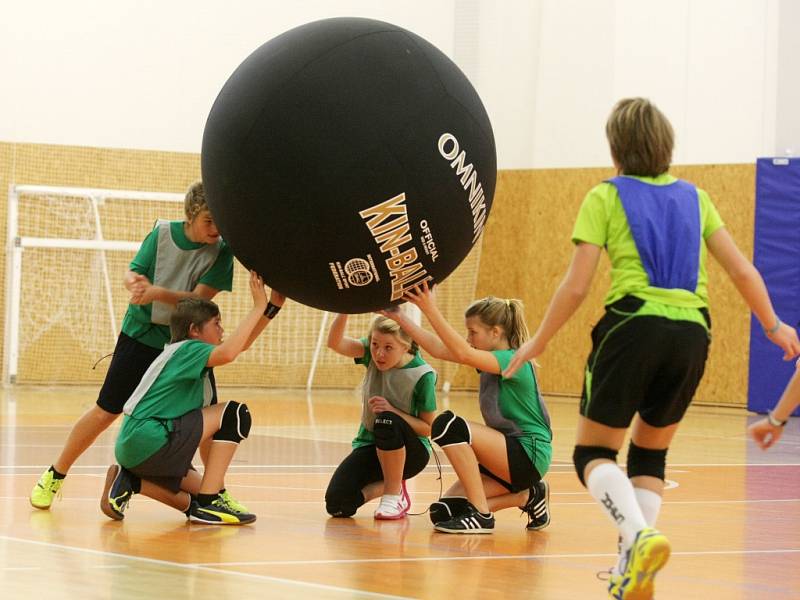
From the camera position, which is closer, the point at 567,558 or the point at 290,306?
the point at 567,558

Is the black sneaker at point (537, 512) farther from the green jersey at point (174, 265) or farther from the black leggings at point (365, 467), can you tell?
the green jersey at point (174, 265)

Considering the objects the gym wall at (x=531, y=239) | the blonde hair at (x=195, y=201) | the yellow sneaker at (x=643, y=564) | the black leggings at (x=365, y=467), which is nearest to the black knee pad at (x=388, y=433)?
the black leggings at (x=365, y=467)

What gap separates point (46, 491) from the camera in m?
5.27

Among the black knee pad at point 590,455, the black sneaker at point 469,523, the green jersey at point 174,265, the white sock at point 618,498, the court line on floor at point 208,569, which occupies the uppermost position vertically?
the green jersey at point 174,265

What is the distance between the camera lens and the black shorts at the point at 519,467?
5.18m

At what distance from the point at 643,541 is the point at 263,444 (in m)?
5.37

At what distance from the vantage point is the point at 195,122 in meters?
13.7

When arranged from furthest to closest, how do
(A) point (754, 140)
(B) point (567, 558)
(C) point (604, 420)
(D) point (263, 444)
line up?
(A) point (754, 140) < (D) point (263, 444) < (B) point (567, 558) < (C) point (604, 420)

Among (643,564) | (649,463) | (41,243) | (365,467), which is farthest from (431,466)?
(41,243)

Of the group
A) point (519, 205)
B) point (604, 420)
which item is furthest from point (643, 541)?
point (519, 205)

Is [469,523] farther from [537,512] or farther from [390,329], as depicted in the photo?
[390,329]

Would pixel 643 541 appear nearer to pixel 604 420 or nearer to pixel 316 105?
pixel 604 420

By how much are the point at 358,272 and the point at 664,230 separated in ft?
3.10

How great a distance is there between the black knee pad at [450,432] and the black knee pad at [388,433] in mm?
392
